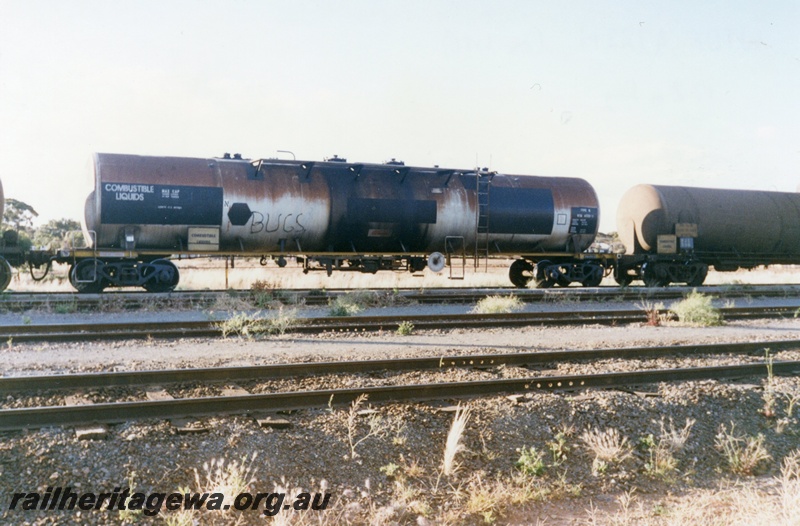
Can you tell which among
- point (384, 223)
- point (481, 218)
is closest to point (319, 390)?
point (384, 223)

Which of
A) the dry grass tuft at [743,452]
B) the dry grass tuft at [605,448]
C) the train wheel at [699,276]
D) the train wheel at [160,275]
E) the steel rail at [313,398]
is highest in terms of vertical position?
the train wheel at [160,275]

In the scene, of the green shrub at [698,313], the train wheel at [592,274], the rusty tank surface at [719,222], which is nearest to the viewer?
the green shrub at [698,313]

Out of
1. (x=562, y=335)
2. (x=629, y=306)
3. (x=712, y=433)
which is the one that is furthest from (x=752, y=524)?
(x=629, y=306)

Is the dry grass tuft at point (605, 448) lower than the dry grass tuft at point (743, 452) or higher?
higher

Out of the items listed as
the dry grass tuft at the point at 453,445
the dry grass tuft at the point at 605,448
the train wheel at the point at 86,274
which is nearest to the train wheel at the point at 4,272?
the train wheel at the point at 86,274

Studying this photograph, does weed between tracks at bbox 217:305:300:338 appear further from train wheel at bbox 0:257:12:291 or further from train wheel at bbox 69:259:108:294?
train wheel at bbox 0:257:12:291

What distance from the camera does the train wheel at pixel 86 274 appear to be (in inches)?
632

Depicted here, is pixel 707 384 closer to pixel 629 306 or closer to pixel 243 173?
pixel 629 306

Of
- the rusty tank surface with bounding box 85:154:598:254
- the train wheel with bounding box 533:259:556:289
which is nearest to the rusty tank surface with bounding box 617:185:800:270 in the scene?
the rusty tank surface with bounding box 85:154:598:254

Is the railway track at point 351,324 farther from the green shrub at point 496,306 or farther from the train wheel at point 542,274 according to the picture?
the train wheel at point 542,274

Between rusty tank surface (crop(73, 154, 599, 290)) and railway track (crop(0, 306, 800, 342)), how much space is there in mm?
4668

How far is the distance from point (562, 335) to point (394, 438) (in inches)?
264

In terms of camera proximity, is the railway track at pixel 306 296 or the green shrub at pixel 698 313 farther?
the railway track at pixel 306 296

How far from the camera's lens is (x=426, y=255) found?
747 inches
